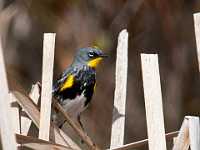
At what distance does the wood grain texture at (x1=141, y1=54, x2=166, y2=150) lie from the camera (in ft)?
5.28

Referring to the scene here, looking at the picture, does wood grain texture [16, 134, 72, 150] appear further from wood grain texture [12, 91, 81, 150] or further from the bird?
the bird

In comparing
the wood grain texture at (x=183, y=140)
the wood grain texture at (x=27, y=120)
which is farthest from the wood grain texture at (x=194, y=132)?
the wood grain texture at (x=27, y=120)

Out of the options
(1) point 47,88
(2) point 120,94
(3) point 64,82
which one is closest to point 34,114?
(1) point 47,88

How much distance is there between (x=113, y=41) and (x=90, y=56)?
25 centimetres

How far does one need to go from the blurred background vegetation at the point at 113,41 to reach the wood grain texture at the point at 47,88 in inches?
46.3

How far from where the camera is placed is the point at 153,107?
1.64m

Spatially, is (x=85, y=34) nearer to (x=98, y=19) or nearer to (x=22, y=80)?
(x=98, y=19)

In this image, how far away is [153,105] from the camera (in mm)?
1639

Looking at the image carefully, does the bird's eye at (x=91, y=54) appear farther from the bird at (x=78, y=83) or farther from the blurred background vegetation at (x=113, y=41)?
the blurred background vegetation at (x=113, y=41)

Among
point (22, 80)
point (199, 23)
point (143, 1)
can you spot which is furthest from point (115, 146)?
point (22, 80)

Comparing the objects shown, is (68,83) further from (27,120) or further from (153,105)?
(153,105)

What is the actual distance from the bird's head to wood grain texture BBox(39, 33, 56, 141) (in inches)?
43.9

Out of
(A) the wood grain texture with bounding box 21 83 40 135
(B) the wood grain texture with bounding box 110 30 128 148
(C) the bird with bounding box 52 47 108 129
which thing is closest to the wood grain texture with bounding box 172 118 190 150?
(B) the wood grain texture with bounding box 110 30 128 148

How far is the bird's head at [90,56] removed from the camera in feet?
9.80
